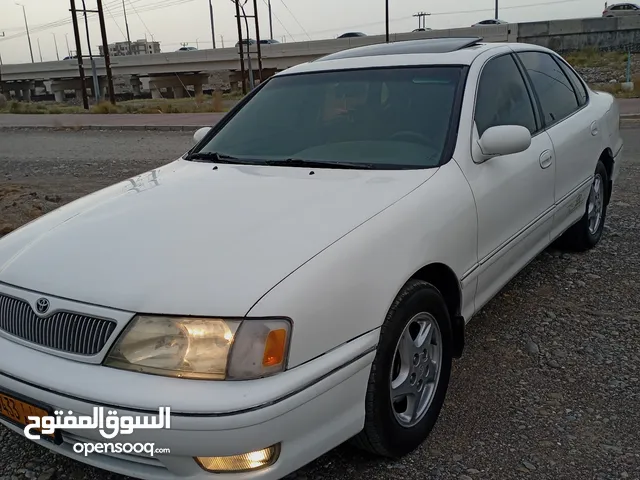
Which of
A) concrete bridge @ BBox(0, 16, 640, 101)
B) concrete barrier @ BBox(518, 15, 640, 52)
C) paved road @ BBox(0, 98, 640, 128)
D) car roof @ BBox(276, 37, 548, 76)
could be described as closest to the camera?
car roof @ BBox(276, 37, 548, 76)

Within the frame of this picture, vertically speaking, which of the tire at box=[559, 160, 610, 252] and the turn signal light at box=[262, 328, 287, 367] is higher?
the turn signal light at box=[262, 328, 287, 367]

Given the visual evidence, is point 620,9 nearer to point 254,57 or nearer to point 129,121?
point 254,57

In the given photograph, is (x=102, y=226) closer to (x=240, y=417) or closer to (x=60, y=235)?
(x=60, y=235)

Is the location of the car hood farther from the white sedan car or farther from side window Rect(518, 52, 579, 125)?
side window Rect(518, 52, 579, 125)

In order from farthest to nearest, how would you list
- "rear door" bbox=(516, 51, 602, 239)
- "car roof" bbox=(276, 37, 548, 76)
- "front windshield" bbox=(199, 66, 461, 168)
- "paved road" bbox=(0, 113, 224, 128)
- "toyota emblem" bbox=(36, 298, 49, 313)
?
"paved road" bbox=(0, 113, 224, 128), "rear door" bbox=(516, 51, 602, 239), "car roof" bbox=(276, 37, 548, 76), "front windshield" bbox=(199, 66, 461, 168), "toyota emblem" bbox=(36, 298, 49, 313)

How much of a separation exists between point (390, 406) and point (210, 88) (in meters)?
64.5

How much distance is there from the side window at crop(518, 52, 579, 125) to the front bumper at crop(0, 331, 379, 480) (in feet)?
8.33

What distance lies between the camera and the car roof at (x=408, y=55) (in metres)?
3.47

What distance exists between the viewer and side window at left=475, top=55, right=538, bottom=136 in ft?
10.9

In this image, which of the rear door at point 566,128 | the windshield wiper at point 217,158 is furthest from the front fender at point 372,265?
the rear door at point 566,128

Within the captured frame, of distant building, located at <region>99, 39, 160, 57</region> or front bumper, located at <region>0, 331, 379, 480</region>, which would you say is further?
distant building, located at <region>99, 39, 160, 57</region>

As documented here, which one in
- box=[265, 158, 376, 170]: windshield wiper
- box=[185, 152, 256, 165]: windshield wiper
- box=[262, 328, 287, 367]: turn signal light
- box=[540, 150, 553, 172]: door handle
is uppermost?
box=[265, 158, 376, 170]: windshield wiper

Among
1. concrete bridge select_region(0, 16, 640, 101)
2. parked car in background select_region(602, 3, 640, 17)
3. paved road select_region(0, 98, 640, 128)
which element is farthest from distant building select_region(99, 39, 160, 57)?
paved road select_region(0, 98, 640, 128)

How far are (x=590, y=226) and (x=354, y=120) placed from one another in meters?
2.46
